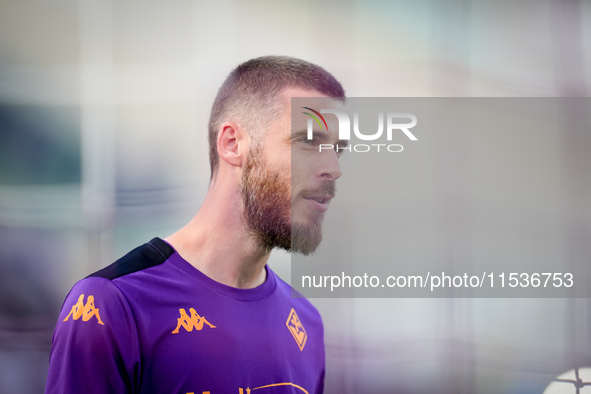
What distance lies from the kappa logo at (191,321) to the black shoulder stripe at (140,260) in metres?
0.13

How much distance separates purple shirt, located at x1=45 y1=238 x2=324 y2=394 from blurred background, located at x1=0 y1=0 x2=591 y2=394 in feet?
0.88

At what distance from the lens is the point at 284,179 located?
37.3 inches

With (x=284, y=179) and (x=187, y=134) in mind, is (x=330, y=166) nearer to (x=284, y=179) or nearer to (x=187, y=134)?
(x=284, y=179)

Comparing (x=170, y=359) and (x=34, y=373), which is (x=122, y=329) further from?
(x=34, y=373)

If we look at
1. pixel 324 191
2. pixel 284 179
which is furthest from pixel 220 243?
pixel 324 191

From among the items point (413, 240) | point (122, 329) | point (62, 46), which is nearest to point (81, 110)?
point (62, 46)

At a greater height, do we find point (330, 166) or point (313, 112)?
point (313, 112)

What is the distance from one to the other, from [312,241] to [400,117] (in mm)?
461

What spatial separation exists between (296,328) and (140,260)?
0.44 m

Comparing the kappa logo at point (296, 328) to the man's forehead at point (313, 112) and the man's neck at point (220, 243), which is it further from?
the man's forehead at point (313, 112)

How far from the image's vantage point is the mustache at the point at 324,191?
99cm

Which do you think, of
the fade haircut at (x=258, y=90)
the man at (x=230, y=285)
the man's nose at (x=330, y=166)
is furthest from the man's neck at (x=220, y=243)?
the man's nose at (x=330, y=166)

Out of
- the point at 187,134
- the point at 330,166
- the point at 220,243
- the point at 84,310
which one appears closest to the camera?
the point at 84,310

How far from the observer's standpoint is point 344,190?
1147 millimetres
